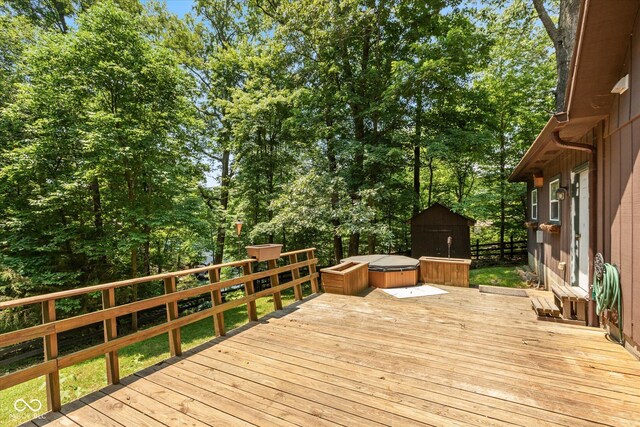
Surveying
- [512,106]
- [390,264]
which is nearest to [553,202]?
[390,264]

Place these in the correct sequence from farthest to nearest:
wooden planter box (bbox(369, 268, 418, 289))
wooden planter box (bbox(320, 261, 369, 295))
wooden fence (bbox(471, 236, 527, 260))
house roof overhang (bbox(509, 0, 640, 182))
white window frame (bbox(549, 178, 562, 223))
→ wooden fence (bbox(471, 236, 527, 260)) → wooden planter box (bbox(369, 268, 418, 289)) → white window frame (bbox(549, 178, 562, 223)) → wooden planter box (bbox(320, 261, 369, 295)) → house roof overhang (bbox(509, 0, 640, 182))

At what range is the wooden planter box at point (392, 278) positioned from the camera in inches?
258

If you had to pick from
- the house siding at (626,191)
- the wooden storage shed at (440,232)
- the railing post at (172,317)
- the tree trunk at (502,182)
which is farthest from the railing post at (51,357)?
the tree trunk at (502,182)

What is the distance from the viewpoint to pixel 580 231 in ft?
15.3

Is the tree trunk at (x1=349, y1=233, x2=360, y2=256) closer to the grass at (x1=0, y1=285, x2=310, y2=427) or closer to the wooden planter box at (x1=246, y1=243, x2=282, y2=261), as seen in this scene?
the grass at (x1=0, y1=285, x2=310, y2=427)

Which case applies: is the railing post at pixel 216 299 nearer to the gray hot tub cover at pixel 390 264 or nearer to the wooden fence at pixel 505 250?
the gray hot tub cover at pixel 390 264

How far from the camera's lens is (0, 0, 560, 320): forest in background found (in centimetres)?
897

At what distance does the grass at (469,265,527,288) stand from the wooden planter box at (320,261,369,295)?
4.14 meters

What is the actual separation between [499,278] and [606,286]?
6.57m

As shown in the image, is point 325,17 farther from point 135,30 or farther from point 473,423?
point 473,423

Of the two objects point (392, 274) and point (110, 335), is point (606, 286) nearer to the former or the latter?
point (392, 274)

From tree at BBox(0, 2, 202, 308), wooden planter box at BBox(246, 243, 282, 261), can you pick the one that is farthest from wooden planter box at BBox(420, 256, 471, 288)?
tree at BBox(0, 2, 202, 308)

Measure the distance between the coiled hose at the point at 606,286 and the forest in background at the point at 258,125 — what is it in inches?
248

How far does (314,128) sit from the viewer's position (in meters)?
11.9
